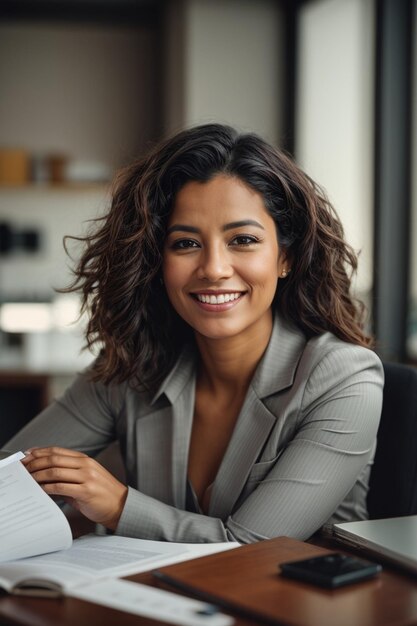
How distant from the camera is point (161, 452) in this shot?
5.58 feet

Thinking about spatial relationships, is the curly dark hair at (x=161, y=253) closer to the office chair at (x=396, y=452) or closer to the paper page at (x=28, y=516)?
the office chair at (x=396, y=452)

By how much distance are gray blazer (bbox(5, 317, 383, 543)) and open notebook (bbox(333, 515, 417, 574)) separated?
20 centimetres

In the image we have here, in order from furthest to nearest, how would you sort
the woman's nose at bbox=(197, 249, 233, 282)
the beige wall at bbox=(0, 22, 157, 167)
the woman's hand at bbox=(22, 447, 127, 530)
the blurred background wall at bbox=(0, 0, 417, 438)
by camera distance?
the beige wall at bbox=(0, 22, 157, 167), the blurred background wall at bbox=(0, 0, 417, 438), the woman's nose at bbox=(197, 249, 233, 282), the woman's hand at bbox=(22, 447, 127, 530)

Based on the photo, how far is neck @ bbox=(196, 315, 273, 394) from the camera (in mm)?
1695

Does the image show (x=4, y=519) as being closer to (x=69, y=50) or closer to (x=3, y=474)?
(x=3, y=474)

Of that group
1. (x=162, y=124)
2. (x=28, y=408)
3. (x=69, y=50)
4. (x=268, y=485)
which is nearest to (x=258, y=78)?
(x=162, y=124)

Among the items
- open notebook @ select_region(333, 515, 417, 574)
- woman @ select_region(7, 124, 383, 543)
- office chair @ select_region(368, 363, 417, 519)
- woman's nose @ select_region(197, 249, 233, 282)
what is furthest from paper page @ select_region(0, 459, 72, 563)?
office chair @ select_region(368, 363, 417, 519)

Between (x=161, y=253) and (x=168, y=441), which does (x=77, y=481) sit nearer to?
(x=168, y=441)

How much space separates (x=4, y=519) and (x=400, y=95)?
10.3 feet

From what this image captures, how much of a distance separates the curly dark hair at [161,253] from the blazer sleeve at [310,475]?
0.17 metres

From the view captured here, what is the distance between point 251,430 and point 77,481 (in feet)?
1.21

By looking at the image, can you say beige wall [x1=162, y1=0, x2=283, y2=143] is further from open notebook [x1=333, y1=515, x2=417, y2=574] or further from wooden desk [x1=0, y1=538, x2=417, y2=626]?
wooden desk [x1=0, y1=538, x2=417, y2=626]

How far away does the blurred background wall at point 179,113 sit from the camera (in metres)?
3.93

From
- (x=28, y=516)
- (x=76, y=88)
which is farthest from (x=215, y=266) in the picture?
(x=76, y=88)
